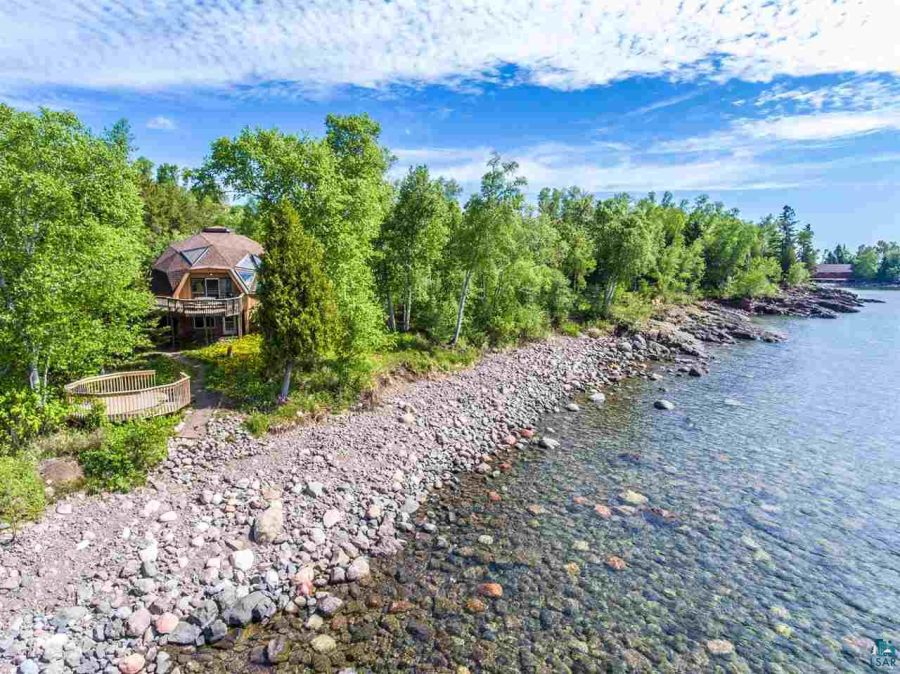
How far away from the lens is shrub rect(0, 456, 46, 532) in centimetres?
1087

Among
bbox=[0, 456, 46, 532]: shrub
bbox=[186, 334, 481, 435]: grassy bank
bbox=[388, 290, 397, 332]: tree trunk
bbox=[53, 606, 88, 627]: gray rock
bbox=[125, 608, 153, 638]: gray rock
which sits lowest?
bbox=[125, 608, 153, 638]: gray rock

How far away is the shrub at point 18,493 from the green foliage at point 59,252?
3.77 m

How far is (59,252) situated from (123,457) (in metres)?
6.99


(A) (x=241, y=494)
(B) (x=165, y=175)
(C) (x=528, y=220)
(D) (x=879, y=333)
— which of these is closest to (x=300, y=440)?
(A) (x=241, y=494)

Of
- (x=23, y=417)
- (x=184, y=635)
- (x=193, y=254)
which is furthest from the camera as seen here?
(x=193, y=254)

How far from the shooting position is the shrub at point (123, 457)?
41.8ft

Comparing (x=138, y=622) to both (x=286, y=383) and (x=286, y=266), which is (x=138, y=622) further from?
(x=286, y=266)

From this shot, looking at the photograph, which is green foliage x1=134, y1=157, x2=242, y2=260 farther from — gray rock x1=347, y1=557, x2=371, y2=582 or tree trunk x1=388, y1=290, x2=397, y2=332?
gray rock x1=347, y1=557, x2=371, y2=582

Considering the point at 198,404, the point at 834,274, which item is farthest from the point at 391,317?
the point at 834,274

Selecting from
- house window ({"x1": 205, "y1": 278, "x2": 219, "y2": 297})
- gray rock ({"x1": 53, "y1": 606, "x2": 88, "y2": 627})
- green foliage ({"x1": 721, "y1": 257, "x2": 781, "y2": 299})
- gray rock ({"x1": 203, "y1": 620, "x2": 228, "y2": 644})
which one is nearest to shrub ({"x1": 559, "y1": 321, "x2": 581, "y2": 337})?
house window ({"x1": 205, "y1": 278, "x2": 219, "y2": 297})

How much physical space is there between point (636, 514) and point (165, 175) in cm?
8083

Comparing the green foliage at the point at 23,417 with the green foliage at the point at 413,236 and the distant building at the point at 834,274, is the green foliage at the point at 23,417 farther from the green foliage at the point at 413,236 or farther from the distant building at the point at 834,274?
the distant building at the point at 834,274

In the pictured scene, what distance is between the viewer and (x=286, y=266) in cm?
1719

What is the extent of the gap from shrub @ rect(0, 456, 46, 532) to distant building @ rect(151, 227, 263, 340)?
13.7 meters
